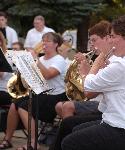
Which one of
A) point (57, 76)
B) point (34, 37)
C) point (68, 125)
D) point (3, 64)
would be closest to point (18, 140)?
point (57, 76)

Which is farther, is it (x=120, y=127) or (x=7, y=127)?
(x=7, y=127)

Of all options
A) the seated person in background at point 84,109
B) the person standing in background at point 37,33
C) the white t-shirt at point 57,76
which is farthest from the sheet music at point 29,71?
the person standing in background at point 37,33

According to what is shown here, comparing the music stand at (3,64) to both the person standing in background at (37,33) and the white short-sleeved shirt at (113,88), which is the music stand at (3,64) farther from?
the person standing in background at (37,33)

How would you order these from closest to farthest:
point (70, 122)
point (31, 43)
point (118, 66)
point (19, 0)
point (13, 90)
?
point (118, 66) → point (70, 122) → point (13, 90) → point (31, 43) → point (19, 0)

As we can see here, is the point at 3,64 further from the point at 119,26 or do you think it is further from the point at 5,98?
the point at 119,26

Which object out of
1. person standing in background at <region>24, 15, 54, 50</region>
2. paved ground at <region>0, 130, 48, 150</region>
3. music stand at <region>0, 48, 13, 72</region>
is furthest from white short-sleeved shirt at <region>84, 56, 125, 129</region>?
person standing in background at <region>24, 15, 54, 50</region>

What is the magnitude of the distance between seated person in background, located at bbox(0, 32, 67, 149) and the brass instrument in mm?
63

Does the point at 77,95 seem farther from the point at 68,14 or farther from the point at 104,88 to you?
the point at 68,14

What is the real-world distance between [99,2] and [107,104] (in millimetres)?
10348

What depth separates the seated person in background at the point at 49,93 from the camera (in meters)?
5.45

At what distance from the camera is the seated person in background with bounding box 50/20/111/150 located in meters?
4.36

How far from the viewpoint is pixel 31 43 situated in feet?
31.1

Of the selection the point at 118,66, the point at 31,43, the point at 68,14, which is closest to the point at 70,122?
the point at 118,66

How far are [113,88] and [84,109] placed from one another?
125 cm
